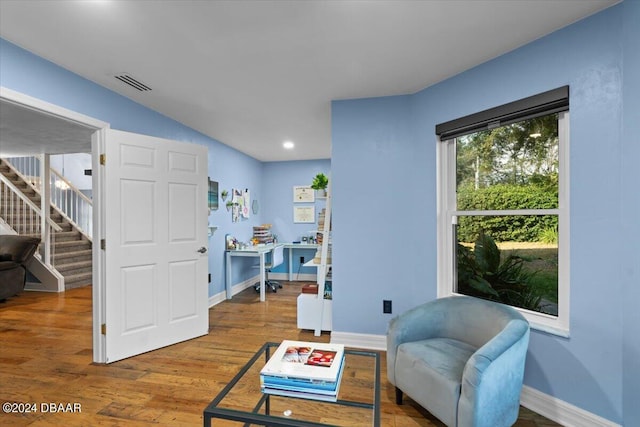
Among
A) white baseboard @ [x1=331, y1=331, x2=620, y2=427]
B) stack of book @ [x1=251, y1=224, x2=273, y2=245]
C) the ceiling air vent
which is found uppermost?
the ceiling air vent

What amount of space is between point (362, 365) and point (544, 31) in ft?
8.38

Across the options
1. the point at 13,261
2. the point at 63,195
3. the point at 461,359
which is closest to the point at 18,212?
the point at 63,195

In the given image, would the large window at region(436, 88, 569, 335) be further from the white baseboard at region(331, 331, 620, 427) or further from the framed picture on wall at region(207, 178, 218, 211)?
the framed picture on wall at region(207, 178, 218, 211)

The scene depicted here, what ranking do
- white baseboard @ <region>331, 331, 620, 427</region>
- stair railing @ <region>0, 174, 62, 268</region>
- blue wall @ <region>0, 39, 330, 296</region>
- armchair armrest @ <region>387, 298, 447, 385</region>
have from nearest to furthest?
white baseboard @ <region>331, 331, 620, 427</region> → armchair armrest @ <region>387, 298, 447, 385</region> → blue wall @ <region>0, 39, 330, 296</region> → stair railing @ <region>0, 174, 62, 268</region>

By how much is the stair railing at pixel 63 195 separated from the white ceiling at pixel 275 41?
4.31m

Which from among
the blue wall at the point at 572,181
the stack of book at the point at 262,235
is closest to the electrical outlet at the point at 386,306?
the blue wall at the point at 572,181

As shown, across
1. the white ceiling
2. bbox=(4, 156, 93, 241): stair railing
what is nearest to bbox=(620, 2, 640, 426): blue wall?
the white ceiling

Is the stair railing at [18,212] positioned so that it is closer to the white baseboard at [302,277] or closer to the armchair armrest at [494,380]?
the white baseboard at [302,277]

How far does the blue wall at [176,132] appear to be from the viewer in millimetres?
2145

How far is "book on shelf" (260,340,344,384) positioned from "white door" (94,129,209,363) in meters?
1.84

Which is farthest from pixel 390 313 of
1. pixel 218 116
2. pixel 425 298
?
pixel 218 116

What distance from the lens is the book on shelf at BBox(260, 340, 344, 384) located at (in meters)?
1.33

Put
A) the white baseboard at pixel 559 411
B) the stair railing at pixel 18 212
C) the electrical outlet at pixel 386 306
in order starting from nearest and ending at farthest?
the white baseboard at pixel 559 411 < the electrical outlet at pixel 386 306 < the stair railing at pixel 18 212

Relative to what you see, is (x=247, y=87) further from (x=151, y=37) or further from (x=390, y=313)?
(x=390, y=313)
